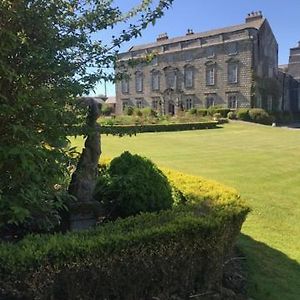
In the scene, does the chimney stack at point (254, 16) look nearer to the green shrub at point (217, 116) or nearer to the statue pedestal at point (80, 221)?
the green shrub at point (217, 116)

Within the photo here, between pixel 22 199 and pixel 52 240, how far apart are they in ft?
1.59

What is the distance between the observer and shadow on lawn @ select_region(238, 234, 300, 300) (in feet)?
17.2

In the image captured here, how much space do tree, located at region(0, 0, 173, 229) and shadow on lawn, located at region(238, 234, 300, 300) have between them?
9.46ft

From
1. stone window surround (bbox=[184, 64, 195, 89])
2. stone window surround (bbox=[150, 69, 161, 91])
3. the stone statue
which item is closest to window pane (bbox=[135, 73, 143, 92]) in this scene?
stone window surround (bbox=[150, 69, 161, 91])

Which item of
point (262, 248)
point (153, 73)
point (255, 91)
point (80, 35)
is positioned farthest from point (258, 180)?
point (153, 73)

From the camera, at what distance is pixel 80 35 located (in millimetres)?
4336

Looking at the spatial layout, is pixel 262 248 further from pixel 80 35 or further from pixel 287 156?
pixel 287 156

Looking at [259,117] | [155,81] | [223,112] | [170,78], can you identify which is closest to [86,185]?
[259,117]

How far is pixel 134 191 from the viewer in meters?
6.08

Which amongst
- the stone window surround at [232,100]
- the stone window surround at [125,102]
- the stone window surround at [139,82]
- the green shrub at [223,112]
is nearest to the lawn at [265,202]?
the green shrub at [223,112]

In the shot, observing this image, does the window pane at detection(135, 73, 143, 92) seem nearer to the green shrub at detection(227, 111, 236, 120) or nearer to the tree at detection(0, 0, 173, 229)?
the green shrub at detection(227, 111, 236, 120)

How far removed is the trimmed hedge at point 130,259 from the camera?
3.62 meters

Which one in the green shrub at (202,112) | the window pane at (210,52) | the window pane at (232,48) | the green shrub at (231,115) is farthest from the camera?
the window pane at (210,52)

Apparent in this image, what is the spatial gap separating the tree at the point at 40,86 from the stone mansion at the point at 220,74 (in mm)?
47482
